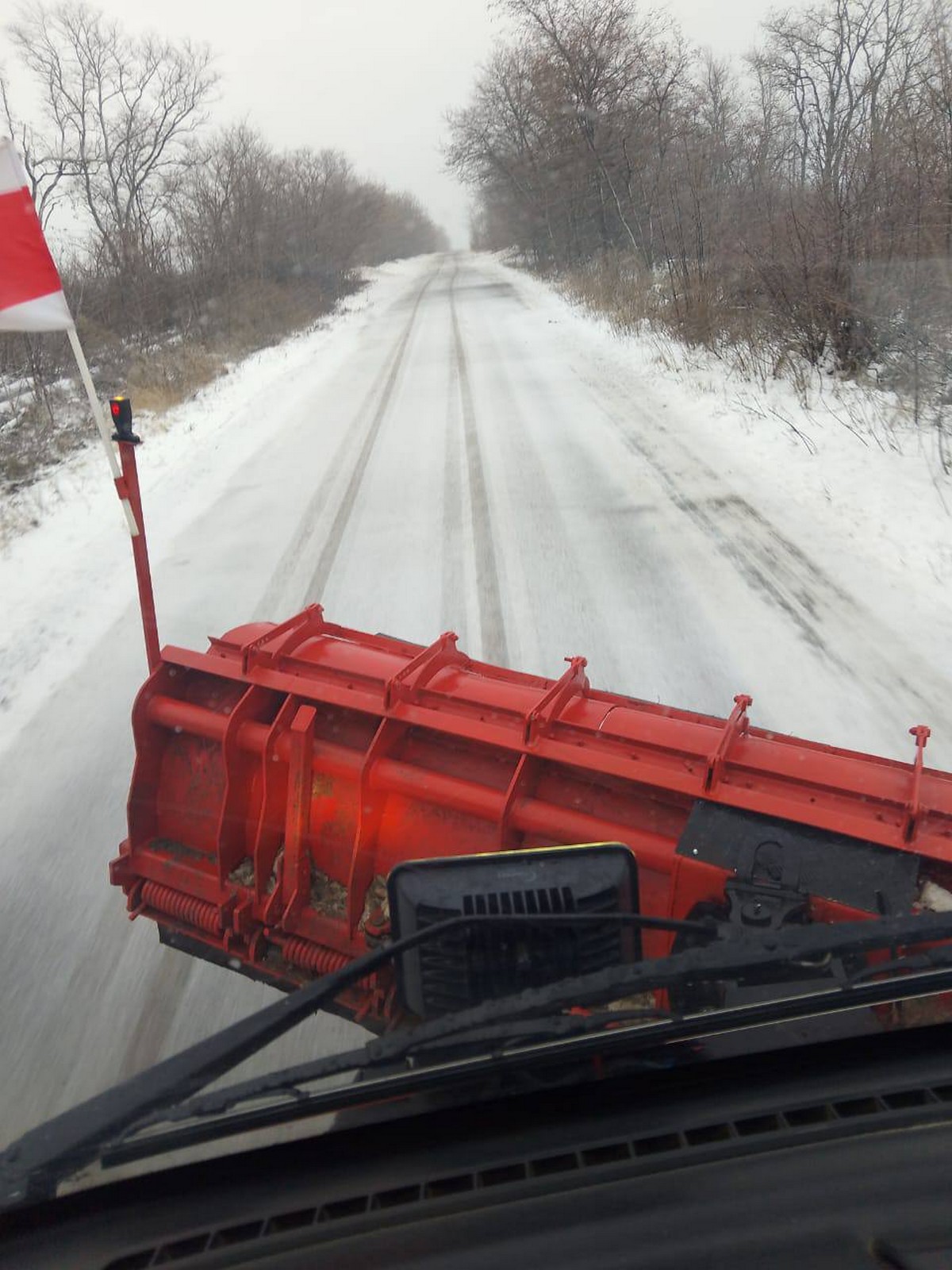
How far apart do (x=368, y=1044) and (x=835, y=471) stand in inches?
299

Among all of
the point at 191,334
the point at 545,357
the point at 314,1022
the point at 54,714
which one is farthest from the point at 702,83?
the point at 314,1022

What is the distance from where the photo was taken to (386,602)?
6.30 metres

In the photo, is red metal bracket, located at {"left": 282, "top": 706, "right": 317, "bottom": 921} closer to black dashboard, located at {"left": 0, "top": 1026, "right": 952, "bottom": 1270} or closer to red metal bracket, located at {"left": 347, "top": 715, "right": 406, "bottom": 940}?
red metal bracket, located at {"left": 347, "top": 715, "right": 406, "bottom": 940}

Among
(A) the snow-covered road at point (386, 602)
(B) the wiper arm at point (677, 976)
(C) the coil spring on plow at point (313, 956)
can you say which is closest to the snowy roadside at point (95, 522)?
(A) the snow-covered road at point (386, 602)

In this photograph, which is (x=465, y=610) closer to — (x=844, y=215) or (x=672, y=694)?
(x=672, y=694)

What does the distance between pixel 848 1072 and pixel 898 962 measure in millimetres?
260

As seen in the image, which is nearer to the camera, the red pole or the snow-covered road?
the snow-covered road

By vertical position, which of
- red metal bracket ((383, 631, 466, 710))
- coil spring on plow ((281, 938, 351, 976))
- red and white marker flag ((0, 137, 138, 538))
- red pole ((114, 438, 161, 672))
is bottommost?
coil spring on plow ((281, 938, 351, 976))

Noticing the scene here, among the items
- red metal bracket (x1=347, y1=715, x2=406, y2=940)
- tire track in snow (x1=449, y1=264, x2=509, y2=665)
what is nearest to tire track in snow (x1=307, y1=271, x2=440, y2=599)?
tire track in snow (x1=449, y1=264, x2=509, y2=665)

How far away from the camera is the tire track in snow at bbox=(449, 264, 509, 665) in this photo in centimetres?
562

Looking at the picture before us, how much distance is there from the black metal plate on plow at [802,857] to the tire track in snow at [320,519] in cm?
439

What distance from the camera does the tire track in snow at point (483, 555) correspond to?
18.4 ft

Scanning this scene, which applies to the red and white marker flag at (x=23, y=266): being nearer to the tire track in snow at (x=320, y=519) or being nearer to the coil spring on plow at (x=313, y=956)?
the coil spring on plow at (x=313, y=956)

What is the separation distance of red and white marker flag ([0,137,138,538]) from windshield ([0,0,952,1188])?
17 mm
